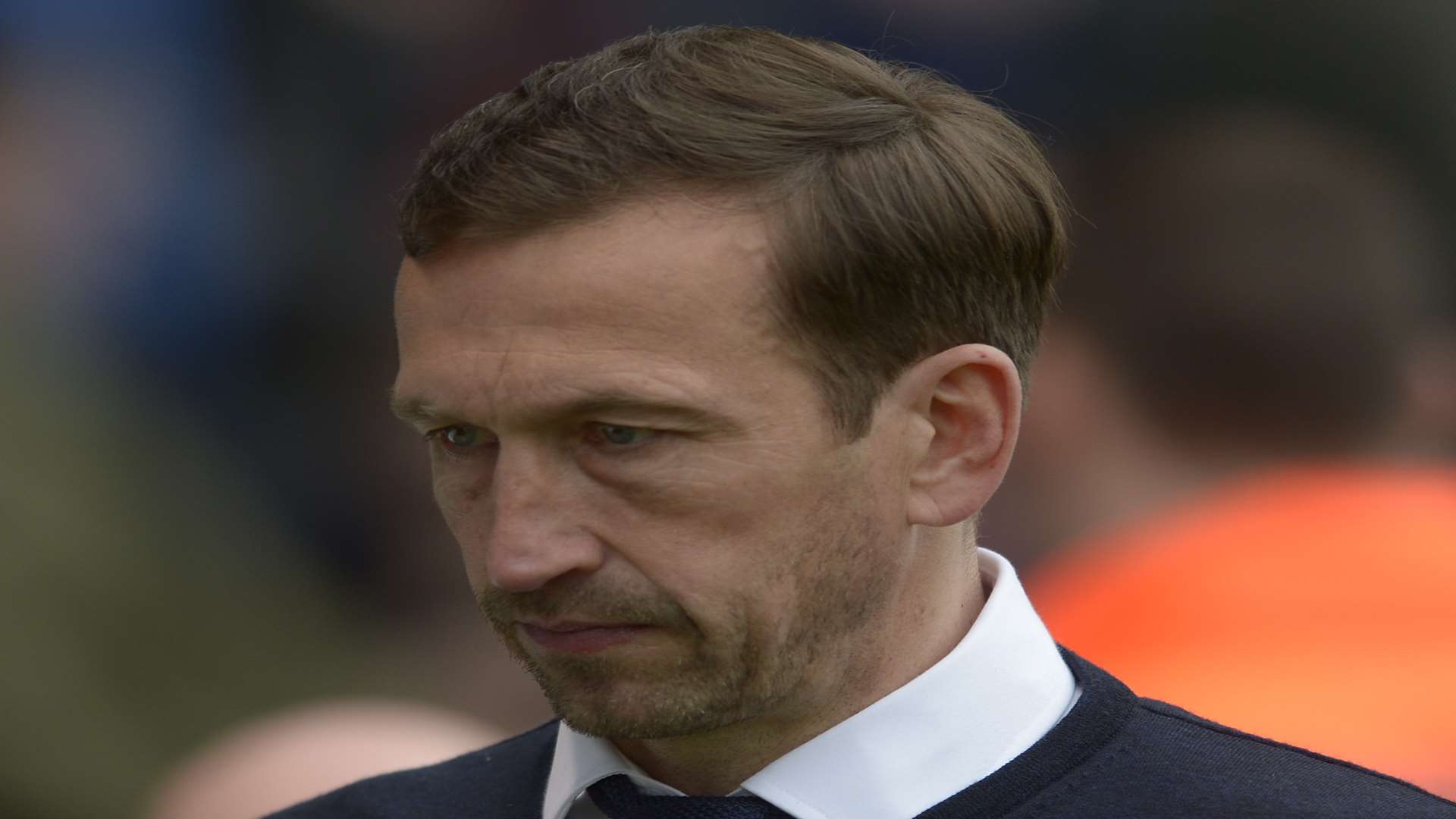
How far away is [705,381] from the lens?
5.42ft

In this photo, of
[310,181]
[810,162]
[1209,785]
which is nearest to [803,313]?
[810,162]

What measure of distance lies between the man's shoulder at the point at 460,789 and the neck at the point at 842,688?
1.01 ft

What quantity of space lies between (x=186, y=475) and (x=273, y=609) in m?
0.38

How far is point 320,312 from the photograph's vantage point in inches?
148

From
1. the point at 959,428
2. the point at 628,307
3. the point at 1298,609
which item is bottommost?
the point at 1298,609

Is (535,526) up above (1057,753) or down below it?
above

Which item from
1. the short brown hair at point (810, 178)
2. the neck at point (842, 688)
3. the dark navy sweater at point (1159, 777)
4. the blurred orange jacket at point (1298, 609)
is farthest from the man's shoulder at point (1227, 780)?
the blurred orange jacket at point (1298, 609)

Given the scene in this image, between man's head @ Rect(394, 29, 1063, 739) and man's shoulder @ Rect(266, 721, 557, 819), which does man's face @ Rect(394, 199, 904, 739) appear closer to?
man's head @ Rect(394, 29, 1063, 739)

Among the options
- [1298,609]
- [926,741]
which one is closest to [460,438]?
[926,741]

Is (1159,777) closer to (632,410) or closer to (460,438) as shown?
(632,410)

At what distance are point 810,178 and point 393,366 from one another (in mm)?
2196

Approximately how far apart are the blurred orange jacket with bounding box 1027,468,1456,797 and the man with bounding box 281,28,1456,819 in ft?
5.15

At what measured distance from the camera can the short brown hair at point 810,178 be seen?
1697mm

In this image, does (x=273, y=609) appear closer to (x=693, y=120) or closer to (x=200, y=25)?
(x=200, y=25)
